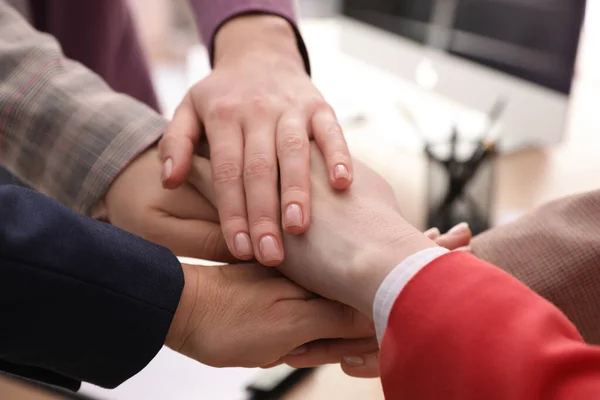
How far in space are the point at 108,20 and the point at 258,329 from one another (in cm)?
70

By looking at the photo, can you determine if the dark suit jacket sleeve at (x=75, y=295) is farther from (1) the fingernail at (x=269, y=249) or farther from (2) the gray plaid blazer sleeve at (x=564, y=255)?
(2) the gray plaid blazer sleeve at (x=564, y=255)

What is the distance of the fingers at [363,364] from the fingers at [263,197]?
14 centimetres

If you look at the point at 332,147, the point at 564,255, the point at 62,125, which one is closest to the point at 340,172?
the point at 332,147

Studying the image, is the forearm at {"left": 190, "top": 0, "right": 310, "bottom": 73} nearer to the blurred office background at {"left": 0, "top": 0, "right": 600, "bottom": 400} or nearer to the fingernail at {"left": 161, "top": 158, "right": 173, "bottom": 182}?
the fingernail at {"left": 161, "top": 158, "right": 173, "bottom": 182}

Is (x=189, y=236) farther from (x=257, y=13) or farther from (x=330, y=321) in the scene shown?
(x=257, y=13)

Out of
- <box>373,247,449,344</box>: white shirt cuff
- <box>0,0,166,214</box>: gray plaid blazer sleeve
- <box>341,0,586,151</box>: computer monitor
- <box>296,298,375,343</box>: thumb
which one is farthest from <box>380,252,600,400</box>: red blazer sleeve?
<box>341,0,586,151</box>: computer monitor

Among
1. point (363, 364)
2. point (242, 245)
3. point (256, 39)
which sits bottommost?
point (363, 364)

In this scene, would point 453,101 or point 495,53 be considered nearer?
point 495,53

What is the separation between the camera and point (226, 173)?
0.70 m

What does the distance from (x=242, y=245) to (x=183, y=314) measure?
10 centimetres

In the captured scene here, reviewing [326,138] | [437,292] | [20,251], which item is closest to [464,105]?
[326,138]

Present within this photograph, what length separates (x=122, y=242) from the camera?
0.56 metres

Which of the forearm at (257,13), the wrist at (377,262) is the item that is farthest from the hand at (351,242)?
the forearm at (257,13)

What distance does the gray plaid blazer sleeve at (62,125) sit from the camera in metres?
0.77
